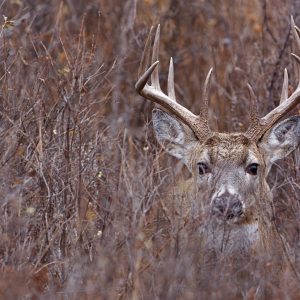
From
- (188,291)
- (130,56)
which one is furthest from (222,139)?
(130,56)

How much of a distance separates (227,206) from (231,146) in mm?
1014

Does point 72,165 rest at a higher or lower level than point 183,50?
lower

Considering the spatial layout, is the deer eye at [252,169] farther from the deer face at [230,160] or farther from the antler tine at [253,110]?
the antler tine at [253,110]

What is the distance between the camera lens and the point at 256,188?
7.45 metres

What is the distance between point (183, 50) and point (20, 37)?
2469 millimetres

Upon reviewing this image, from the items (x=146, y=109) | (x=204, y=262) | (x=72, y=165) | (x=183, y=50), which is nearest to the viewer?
(x=204, y=262)

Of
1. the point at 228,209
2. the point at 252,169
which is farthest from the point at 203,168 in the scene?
the point at 228,209

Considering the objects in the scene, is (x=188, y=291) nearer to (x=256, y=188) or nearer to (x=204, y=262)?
(x=204, y=262)

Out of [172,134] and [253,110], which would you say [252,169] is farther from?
[172,134]

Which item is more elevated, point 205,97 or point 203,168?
point 205,97

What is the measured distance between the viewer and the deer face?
6.94 m

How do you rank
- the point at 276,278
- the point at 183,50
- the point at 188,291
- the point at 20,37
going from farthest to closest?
the point at 183,50, the point at 20,37, the point at 276,278, the point at 188,291

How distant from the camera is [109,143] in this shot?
796cm

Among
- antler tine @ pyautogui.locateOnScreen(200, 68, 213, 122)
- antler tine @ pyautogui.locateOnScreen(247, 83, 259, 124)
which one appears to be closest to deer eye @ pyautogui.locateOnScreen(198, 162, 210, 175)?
antler tine @ pyautogui.locateOnScreen(200, 68, 213, 122)
